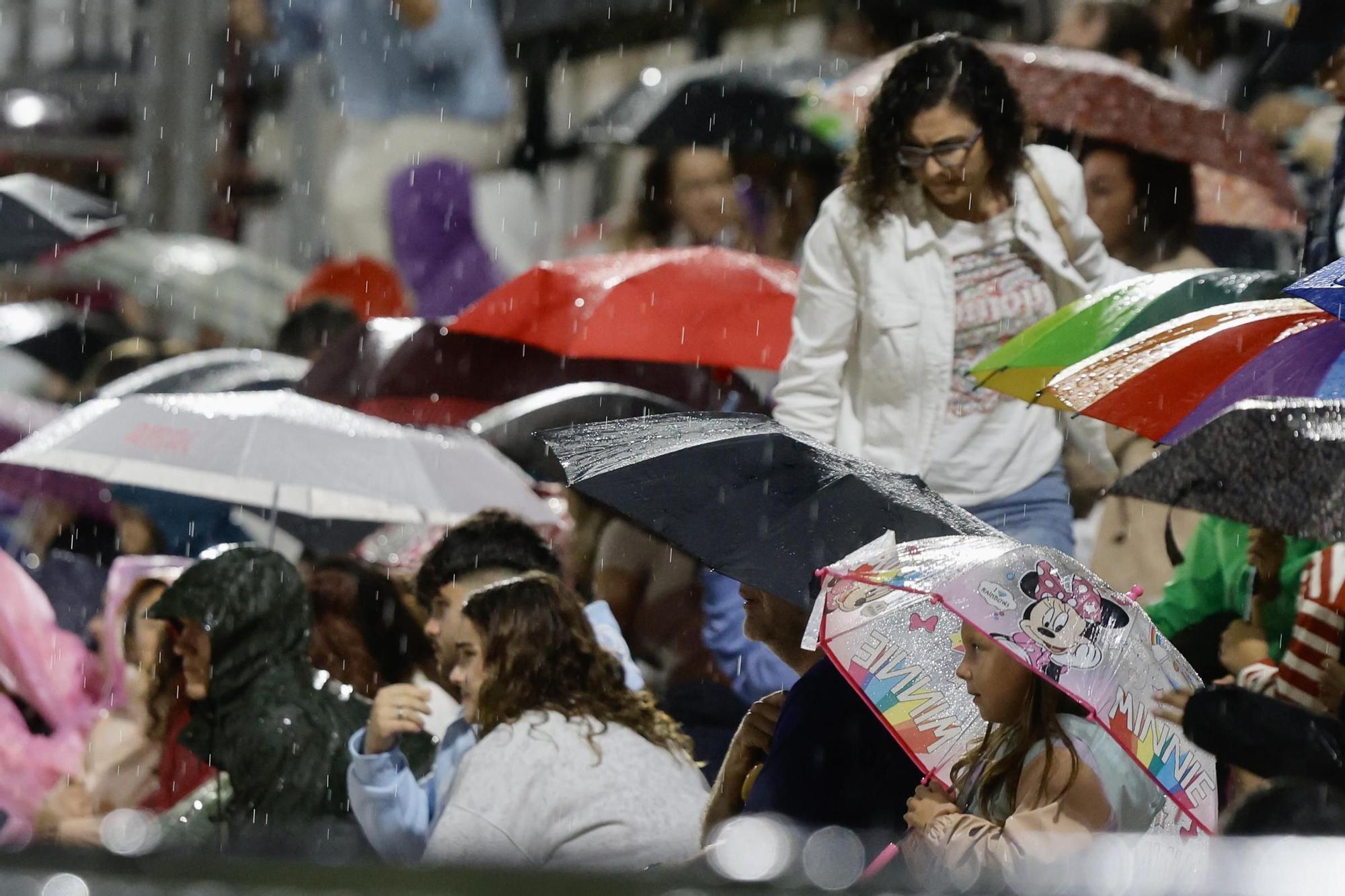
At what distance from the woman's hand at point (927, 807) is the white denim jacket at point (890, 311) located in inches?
94.8

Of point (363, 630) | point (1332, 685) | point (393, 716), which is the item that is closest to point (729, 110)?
point (363, 630)

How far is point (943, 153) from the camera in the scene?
680cm

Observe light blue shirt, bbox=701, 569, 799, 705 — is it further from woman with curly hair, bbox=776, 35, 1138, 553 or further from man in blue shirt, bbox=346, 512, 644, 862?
woman with curly hair, bbox=776, 35, 1138, 553

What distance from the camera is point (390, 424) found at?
7.95m

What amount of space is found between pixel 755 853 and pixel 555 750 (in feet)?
12.4

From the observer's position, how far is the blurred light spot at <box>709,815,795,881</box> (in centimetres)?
153

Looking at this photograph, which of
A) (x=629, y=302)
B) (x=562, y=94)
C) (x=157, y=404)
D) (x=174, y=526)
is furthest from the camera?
(x=562, y=94)

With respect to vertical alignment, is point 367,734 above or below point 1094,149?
below

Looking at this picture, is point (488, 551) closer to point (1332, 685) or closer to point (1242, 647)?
point (1242, 647)

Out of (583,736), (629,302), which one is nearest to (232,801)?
(583,736)

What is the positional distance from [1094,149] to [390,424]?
2.88 m

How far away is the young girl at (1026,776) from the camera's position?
14.1 feet

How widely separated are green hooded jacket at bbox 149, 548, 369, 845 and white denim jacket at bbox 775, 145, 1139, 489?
1537mm

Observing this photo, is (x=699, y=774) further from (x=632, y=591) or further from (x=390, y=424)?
(x=390, y=424)
